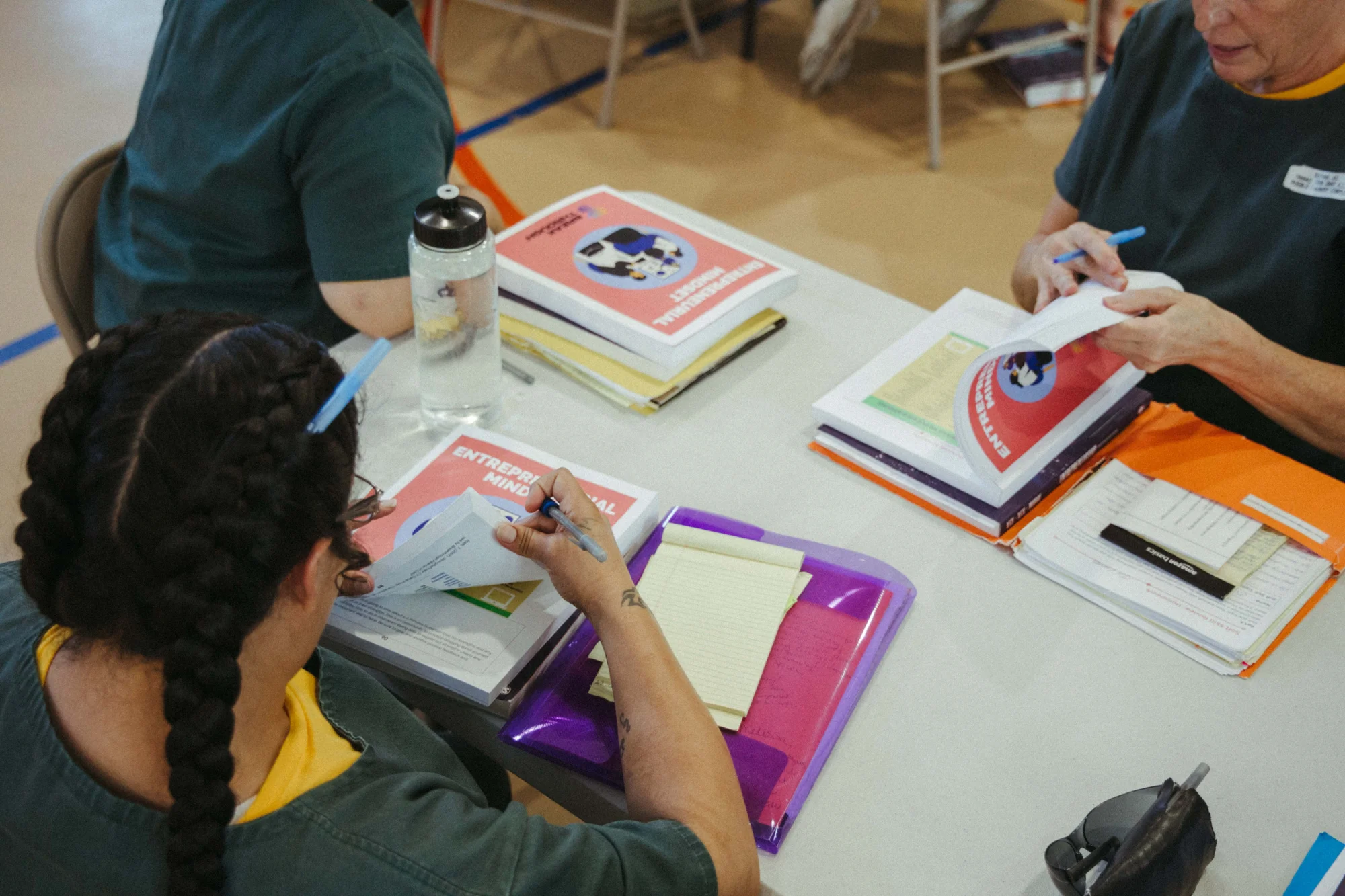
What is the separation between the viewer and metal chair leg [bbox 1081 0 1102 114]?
3.60 m

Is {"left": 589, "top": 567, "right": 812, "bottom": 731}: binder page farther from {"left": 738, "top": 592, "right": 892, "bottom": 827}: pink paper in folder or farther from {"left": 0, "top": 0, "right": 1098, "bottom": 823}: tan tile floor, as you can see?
{"left": 0, "top": 0, "right": 1098, "bottom": 823}: tan tile floor

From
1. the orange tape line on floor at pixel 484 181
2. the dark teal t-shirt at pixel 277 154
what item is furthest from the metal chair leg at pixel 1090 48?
the dark teal t-shirt at pixel 277 154

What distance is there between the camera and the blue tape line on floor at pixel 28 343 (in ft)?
8.28

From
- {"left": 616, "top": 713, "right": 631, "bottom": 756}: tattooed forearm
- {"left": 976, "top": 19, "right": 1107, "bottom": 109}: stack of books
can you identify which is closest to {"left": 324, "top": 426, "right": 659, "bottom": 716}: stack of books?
{"left": 616, "top": 713, "right": 631, "bottom": 756}: tattooed forearm

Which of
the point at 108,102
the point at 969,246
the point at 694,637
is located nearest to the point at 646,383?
the point at 694,637

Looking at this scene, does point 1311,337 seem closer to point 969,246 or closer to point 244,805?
point 244,805

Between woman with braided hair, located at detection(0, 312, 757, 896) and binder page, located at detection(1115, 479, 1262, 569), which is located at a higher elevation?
woman with braided hair, located at detection(0, 312, 757, 896)

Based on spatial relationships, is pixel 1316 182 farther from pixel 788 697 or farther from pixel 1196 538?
pixel 788 697

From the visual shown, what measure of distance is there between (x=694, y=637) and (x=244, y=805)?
43cm

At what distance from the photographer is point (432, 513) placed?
44.3 inches

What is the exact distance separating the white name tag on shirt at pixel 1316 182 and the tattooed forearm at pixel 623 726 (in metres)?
1.09

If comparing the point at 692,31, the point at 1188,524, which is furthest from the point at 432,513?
the point at 692,31

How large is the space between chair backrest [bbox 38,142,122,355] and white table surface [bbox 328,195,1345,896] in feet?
1.82

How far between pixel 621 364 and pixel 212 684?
733 mm
